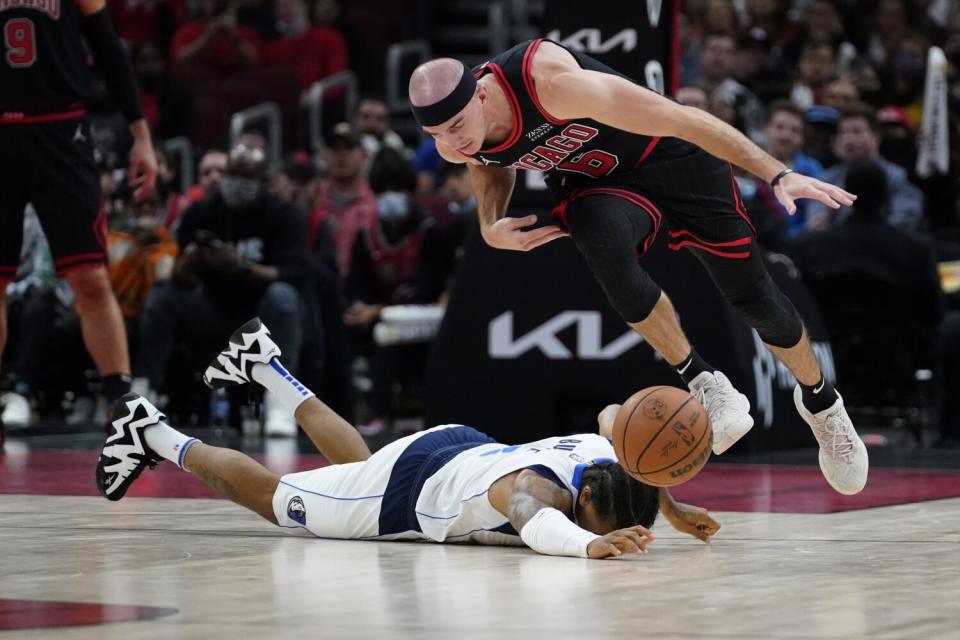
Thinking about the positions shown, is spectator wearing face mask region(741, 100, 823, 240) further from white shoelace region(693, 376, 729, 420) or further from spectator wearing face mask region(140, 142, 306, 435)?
white shoelace region(693, 376, 729, 420)

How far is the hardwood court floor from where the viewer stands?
369 cm

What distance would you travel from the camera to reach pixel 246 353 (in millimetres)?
6062

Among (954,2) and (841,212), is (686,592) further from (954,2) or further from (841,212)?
(954,2)

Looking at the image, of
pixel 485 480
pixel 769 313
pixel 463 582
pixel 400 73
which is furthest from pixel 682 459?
pixel 400 73

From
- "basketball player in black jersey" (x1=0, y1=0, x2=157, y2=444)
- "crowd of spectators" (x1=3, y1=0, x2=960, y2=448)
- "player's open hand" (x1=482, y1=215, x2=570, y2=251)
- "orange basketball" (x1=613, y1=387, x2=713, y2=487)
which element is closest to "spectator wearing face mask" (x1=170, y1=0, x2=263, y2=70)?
"crowd of spectators" (x1=3, y1=0, x2=960, y2=448)

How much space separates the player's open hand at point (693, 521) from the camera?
208 inches

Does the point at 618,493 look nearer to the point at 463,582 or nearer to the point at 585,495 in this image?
the point at 585,495

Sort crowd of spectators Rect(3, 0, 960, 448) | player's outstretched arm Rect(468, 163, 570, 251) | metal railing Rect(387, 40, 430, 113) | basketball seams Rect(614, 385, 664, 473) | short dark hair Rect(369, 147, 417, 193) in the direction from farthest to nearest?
metal railing Rect(387, 40, 430, 113) → short dark hair Rect(369, 147, 417, 193) → crowd of spectators Rect(3, 0, 960, 448) → player's outstretched arm Rect(468, 163, 570, 251) → basketball seams Rect(614, 385, 664, 473)

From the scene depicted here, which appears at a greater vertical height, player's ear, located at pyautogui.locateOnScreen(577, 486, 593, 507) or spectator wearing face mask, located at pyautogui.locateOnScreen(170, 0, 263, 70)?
player's ear, located at pyautogui.locateOnScreen(577, 486, 593, 507)

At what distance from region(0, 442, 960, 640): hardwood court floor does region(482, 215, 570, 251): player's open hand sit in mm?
1093

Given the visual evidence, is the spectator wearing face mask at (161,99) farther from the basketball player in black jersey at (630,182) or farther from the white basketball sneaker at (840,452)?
the white basketball sneaker at (840,452)

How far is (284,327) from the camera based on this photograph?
34.4ft

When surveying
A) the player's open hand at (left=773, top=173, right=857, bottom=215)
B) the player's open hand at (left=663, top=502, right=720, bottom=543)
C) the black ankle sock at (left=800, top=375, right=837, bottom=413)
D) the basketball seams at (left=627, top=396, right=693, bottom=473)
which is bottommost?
the black ankle sock at (left=800, top=375, right=837, bottom=413)

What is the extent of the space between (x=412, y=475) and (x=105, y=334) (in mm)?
3141
